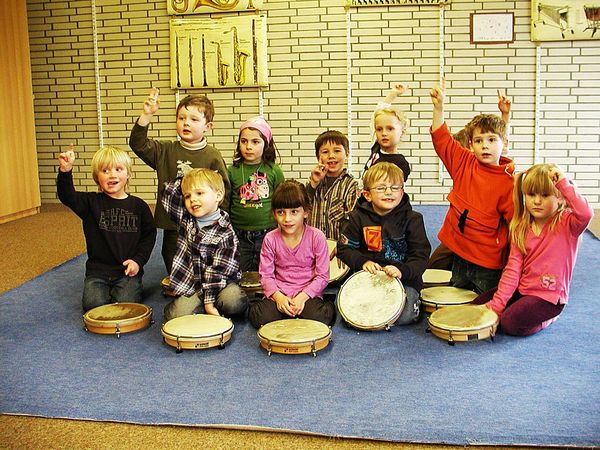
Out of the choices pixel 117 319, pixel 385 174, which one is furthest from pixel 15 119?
pixel 385 174

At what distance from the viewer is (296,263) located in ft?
14.9

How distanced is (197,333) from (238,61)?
238 inches

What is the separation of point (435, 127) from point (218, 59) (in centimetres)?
514

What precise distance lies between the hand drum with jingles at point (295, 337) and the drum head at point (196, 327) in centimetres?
23

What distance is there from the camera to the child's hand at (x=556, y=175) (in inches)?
154

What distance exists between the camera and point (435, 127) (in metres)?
4.86

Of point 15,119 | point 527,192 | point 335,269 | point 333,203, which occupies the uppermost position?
point 15,119

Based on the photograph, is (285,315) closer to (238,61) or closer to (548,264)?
(548,264)

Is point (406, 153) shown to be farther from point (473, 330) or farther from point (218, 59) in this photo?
point (473, 330)

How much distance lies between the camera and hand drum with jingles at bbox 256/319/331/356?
3.81 m

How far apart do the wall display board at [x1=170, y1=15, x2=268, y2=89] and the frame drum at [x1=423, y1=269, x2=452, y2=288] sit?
497 centimetres

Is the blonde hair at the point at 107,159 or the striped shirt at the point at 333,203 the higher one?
the blonde hair at the point at 107,159

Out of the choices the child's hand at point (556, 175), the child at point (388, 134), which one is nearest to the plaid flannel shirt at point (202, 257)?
the child at point (388, 134)

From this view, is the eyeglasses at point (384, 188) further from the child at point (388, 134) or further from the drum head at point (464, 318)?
the child at point (388, 134)
